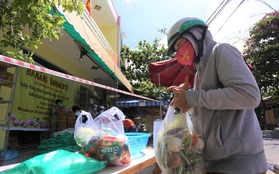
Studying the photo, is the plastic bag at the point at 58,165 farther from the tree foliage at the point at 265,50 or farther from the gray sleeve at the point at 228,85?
the tree foliage at the point at 265,50

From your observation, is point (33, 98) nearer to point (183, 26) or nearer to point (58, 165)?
point (58, 165)

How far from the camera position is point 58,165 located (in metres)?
0.84

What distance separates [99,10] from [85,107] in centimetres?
482

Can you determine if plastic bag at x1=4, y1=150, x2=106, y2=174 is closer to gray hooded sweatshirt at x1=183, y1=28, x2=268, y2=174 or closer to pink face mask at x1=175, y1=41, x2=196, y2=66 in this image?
gray hooded sweatshirt at x1=183, y1=28, x2=268, y2=174

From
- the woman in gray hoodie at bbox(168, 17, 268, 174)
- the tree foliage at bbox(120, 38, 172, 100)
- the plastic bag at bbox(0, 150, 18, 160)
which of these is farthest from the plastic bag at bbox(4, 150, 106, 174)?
the tree foliage at bbox(120, 38, 172, 100)

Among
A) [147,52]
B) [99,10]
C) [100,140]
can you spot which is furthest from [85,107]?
[147,52]

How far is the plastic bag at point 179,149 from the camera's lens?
925mm

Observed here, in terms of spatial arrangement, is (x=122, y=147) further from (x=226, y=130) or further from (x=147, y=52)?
(x=147, y=52)

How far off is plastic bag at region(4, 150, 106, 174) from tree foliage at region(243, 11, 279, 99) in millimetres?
15035

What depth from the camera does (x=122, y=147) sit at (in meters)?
1.16

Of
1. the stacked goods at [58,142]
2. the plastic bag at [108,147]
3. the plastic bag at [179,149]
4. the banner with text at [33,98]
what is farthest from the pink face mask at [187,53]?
the banner with text at [33,98]

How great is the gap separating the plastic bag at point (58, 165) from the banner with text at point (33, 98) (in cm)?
326

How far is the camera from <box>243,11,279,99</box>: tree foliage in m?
12.9

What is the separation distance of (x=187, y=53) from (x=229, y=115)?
0.43 m
